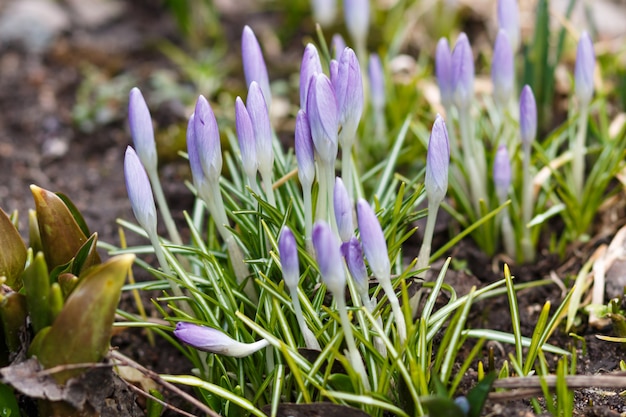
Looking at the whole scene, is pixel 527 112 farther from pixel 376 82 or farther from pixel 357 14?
pixel 357 14

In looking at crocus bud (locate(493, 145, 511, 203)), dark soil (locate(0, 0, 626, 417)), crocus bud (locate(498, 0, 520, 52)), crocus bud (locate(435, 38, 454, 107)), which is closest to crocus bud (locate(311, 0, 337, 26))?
dark soil (locate(0, 0, 626, 417))

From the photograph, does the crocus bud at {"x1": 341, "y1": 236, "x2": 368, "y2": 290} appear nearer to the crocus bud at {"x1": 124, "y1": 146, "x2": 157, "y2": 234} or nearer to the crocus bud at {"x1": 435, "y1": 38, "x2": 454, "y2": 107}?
the crocus bud at {"x1": 124, "y1": 146, "x2": 157, "y2": 234}

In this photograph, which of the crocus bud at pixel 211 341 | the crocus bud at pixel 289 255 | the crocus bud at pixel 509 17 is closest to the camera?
the crocus bud at pixel 289 255

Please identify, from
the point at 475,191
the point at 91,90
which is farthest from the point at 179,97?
the point at 475,191

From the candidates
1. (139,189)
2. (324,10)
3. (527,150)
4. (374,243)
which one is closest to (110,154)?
(324,10)

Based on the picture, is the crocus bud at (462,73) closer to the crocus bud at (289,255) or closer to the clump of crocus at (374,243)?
the clump of crocus at (374,243)

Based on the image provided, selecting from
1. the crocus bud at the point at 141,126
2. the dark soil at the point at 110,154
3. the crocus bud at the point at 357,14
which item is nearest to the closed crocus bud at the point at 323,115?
the crocus bud at the point at 141,126
